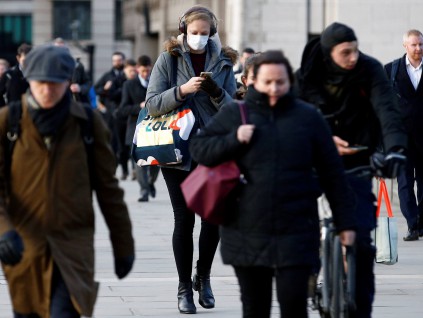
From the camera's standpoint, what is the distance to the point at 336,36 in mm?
7527

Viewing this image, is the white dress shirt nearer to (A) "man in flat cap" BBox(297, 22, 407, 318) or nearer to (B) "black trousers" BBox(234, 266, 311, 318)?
(A) "man in flat cap" BBox(297, 22, 407, 318)

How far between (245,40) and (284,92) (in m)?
21.8

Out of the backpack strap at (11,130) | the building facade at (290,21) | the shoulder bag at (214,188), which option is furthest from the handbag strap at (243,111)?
the building facade at (290,21)

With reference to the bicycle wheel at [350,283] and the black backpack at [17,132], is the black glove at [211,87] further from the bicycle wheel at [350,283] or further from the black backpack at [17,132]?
the black backpack at [17,132]

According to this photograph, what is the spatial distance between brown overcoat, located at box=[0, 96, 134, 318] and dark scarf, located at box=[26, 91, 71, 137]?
39 millimetres

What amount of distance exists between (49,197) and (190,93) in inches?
123

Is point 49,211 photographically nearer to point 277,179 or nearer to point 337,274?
point 277,179

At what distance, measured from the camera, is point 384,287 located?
10.5 metres

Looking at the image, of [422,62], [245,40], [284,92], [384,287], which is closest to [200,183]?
[284,92]

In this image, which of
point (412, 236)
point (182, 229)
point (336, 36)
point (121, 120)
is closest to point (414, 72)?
point (412, 236)

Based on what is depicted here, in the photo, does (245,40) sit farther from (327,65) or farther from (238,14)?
(327,65)

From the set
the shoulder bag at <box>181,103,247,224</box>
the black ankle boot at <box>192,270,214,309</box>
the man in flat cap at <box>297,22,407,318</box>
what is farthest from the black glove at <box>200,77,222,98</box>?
the shoulder bag at <box>181,103,247,224</box>

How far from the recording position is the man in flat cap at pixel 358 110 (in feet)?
24.8

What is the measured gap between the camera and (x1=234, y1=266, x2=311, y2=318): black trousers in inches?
253
